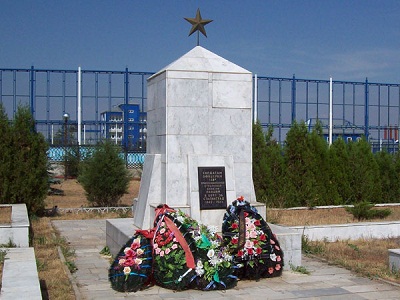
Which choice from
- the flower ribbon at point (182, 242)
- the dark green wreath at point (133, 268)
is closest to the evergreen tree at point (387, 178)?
the flower ribbon at point (182, 242)

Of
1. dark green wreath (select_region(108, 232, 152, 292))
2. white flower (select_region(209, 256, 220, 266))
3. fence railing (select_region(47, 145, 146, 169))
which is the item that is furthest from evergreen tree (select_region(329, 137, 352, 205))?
fence railing (select_region(47, 145, 146, 169))

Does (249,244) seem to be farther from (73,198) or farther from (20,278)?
(73,198)

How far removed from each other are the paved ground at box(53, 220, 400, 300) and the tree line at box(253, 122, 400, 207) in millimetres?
6522

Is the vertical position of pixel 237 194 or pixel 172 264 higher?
pixel 237 194

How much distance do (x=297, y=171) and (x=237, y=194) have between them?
6.95 metres

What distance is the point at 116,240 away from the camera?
8203 millimetres

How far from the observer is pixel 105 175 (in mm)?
14867

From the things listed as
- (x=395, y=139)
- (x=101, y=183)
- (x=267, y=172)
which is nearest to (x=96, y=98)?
(x=101, y=183)

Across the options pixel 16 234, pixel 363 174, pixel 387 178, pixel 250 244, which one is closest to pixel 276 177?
pixel 363 174

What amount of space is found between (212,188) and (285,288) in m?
1.87

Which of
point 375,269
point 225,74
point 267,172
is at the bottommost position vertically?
point 375,269

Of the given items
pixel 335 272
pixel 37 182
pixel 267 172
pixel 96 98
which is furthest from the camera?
pixel 96 98

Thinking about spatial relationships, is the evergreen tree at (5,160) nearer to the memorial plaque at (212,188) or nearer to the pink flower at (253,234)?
the memorial plaque at (212,188)

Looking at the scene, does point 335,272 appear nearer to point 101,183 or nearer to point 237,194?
point 237,194
